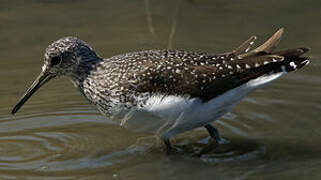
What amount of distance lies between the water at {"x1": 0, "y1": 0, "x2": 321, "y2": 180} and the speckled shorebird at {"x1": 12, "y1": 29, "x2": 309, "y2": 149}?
63 centimetres

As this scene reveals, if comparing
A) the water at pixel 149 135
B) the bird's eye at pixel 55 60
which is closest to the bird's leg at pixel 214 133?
the water at pixel 149 135

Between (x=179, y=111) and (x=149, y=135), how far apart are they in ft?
4.64

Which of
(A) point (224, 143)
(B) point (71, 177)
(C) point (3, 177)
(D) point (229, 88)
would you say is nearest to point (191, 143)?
(A) point (224, 143)

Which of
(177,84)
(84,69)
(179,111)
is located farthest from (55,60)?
(179,111)

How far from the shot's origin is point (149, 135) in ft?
33.8

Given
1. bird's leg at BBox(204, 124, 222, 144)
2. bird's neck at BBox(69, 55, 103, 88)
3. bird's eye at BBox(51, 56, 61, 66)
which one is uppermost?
bird's eye at BBox(51, 56, 61, 66)

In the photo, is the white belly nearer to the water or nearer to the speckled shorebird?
the speckled shorebird

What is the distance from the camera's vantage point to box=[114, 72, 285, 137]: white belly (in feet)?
29.3

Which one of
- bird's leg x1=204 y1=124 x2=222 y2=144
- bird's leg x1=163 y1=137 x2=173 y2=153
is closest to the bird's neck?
bird's leg x1=163 y1=137 x2=173 y2=153

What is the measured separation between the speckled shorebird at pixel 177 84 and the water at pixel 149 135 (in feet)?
2.05

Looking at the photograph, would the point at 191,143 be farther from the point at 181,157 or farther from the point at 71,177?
the point at 71,177

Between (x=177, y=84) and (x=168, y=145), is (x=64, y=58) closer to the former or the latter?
(x=177, y=84)

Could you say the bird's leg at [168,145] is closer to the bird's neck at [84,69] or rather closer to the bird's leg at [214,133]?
the bird's leg at [214,133]

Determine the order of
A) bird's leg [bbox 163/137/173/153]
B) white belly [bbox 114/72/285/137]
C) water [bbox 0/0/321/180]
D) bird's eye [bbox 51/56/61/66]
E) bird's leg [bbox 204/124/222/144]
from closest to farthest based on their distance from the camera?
white belly [bbox 114/72/285/137] < water [bbox 0/0/321/180] < bird's eye [bbox 51/56/61/66] < bird's leg [bbox 163/137/173/153] < bird's leg [bbox 204/124/222/144]
